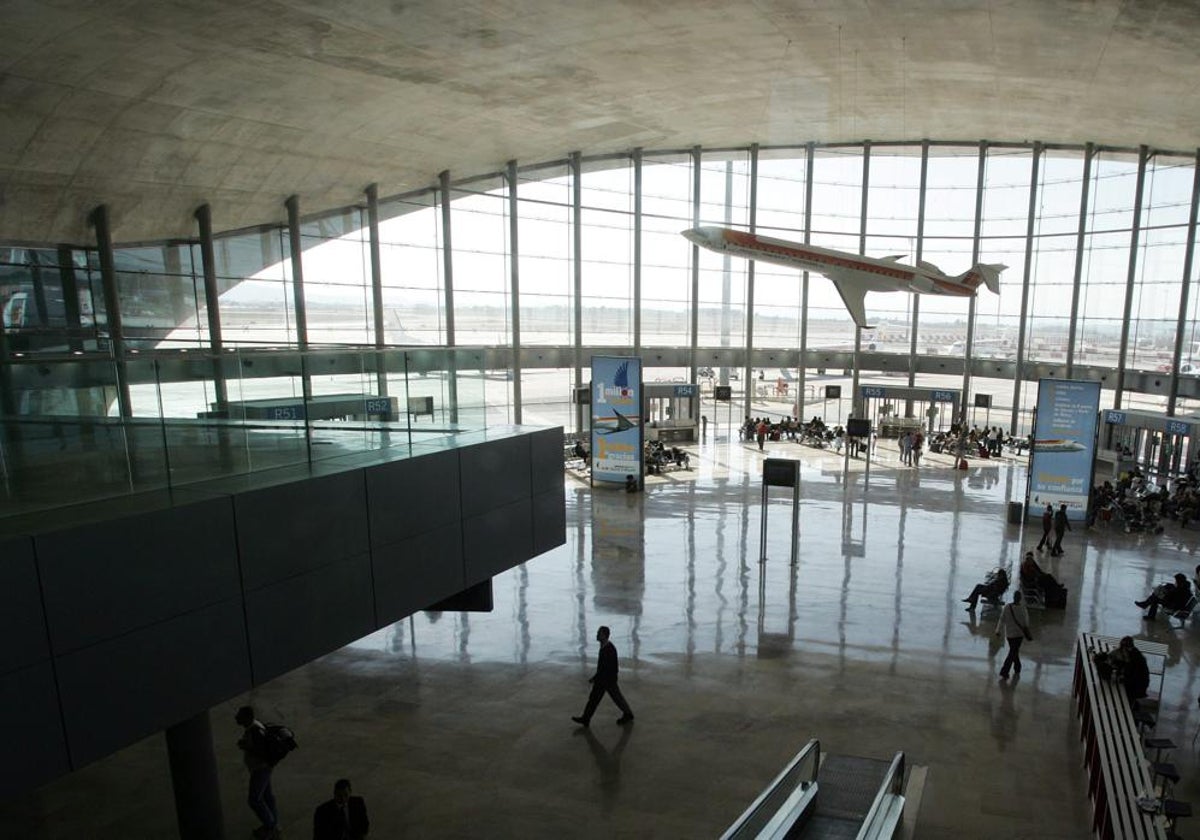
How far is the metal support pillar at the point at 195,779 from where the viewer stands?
5992 mm

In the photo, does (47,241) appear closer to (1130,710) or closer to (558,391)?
(558,391)

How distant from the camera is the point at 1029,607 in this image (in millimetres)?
11664

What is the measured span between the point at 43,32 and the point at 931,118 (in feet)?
81.9

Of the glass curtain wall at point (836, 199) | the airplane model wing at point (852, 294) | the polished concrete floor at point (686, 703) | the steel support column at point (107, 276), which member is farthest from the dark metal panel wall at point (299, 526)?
the glass curtain wall at point (836, 199)

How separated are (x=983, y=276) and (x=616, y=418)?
13403mm

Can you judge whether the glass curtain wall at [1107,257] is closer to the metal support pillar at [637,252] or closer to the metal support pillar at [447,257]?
the metal support pillar at [637,252]

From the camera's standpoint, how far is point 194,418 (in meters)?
6.23

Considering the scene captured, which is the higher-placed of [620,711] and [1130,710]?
[1130,710]

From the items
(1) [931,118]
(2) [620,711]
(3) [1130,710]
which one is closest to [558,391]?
(1) [931,118]

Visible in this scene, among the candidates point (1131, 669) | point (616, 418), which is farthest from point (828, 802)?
point (616, 418)

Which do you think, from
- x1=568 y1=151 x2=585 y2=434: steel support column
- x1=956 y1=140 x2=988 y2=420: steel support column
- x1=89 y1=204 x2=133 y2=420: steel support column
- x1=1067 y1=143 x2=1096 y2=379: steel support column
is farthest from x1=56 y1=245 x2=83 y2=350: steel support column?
x1=1067 y1=143 x2=1096 y2=379: steel support column

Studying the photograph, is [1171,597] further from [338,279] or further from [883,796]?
[338,279]

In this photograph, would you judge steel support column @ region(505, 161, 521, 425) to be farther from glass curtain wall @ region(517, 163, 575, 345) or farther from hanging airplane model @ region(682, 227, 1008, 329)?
hanging airplane model @ region(682, 227, 1008, 329)

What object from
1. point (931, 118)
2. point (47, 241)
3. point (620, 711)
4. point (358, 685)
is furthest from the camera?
point (931, 118)
